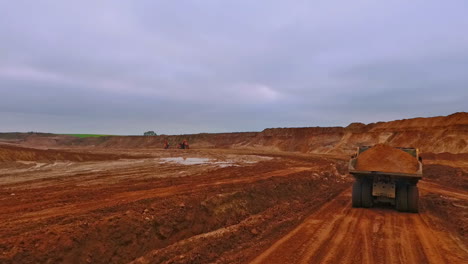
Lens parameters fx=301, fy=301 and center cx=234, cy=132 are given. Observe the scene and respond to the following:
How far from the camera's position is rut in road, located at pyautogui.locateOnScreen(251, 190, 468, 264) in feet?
18.2

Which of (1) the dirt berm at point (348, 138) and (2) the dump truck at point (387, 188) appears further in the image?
(1) the dirt berm at point (348, 138)

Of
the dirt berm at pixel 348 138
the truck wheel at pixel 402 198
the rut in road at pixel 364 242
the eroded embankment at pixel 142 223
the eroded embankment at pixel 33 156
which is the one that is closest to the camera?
the eroded embankment at pixel 142 223

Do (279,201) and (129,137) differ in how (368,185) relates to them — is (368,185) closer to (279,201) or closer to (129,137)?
(279,201)

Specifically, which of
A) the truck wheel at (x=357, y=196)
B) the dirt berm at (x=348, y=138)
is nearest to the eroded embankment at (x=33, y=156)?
the truck wheel at (x=357, y=196)

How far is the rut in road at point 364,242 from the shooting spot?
5.54 metres

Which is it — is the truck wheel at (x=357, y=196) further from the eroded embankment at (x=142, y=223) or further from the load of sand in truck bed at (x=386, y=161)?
the eroded embankment at (x=142, y=223)

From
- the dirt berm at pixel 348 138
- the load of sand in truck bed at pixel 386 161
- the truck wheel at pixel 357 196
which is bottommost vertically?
the truck wheel at pixel 357 196

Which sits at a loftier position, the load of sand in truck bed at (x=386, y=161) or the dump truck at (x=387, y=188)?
the load of sand in truck bed at (x=386, y=161)

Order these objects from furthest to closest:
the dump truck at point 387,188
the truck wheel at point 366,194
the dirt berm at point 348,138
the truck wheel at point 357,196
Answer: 1. the dirt berm at point 348,138
2. the truck wheel at point 357,196
3. the truck wheel at point 366,194
4. the dump truck at point 387,188

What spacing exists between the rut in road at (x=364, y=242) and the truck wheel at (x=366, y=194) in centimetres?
77

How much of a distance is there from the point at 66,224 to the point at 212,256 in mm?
3073

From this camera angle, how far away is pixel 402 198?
368 inches

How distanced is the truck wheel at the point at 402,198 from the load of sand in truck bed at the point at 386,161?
1.98 feet

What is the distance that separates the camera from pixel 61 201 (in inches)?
345
